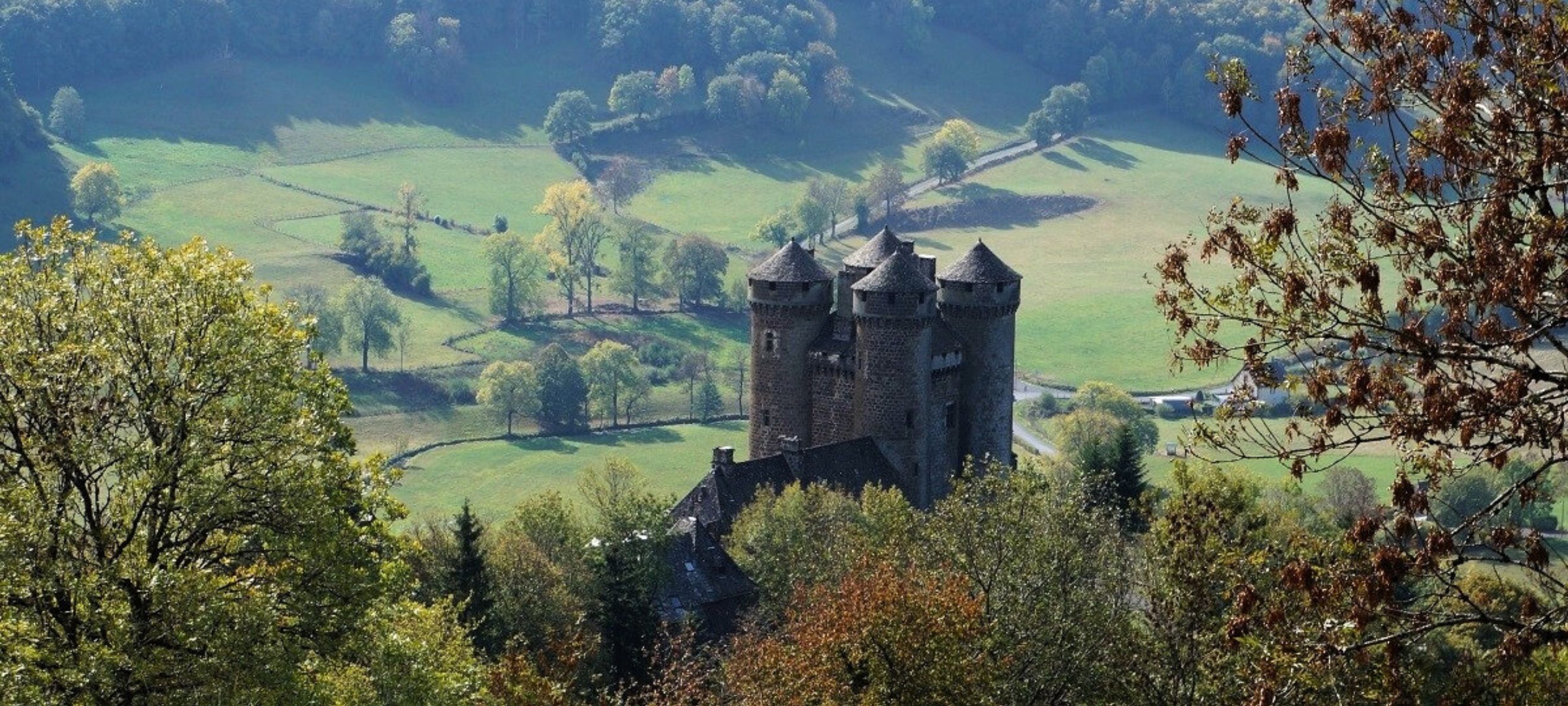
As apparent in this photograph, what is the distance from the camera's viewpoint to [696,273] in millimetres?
174625

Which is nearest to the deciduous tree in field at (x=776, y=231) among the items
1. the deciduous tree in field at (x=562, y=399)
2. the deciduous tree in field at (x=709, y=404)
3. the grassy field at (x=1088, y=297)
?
the grassy field at (x=1088, y=297)

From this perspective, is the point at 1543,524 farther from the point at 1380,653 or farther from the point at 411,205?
the point at 411,205

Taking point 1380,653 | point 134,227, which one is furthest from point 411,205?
point 1380,653

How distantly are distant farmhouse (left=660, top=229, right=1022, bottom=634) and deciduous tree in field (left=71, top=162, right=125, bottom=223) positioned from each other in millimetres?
115539

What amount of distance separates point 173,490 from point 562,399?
107738 mm

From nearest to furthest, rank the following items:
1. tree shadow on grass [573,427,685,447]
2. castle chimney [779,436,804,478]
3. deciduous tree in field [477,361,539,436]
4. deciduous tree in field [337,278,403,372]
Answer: castle chimney [779,436,804,478] → tree shadow on grass [573,427,685,447] → deciduous tree in field [477,361,539,436] → deciduous tree in field [337,278,403,372]

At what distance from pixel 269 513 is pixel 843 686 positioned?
12.2 meters

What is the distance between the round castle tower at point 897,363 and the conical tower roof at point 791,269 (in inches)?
91.4

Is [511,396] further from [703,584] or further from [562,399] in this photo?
[703,584]

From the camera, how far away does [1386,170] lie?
19.5 meters

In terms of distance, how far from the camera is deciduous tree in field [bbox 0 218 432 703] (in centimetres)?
2772

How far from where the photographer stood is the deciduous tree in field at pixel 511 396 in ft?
444

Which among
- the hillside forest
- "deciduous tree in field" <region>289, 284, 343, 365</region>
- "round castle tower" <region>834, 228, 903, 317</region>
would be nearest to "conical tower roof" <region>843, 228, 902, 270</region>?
"round castle tower" <region>834, 228, 903, 317</region>

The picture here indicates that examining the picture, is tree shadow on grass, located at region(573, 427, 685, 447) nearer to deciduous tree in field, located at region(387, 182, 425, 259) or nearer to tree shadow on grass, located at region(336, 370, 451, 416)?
tree shadow on grass, located at region(336, 370, 451, 416)
